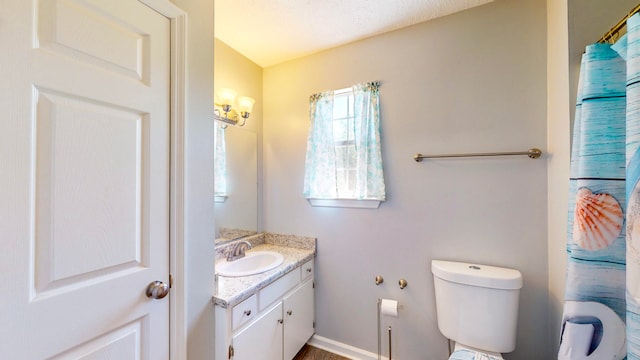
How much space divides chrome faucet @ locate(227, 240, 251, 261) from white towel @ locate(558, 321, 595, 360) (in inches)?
67.3

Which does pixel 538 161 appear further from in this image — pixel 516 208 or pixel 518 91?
pixel 518 91

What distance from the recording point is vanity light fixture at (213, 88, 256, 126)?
1.76 m

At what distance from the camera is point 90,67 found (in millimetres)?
792

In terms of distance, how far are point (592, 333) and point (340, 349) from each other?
151 cm

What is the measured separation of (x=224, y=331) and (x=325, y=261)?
0.93 meters

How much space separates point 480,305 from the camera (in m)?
1.30

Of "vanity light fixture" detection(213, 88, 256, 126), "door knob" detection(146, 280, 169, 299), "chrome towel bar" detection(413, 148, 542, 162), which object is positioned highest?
"vanity light fixture" detection(213, 88, 256, 126)

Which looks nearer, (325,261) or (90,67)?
(90,67)

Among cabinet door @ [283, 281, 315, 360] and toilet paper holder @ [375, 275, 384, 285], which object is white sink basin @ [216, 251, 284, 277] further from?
toilet paper holder @ [375, 275, 384, 285]

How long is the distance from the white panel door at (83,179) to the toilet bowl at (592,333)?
1.54 meters

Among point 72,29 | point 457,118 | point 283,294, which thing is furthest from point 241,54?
point 283,294

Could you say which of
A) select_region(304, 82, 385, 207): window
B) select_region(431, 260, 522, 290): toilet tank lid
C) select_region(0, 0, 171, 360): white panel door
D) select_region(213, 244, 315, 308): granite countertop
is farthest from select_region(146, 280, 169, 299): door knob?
select_region(431, 260, 522, 290): toilet tank lid

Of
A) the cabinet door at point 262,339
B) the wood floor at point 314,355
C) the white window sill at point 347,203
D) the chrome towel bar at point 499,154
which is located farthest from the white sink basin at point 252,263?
the chrome towel bar at point 499,154

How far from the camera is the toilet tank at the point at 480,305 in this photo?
4.15 feet
